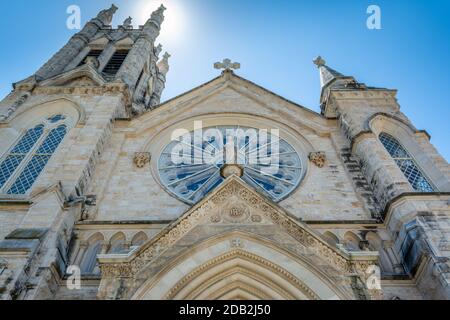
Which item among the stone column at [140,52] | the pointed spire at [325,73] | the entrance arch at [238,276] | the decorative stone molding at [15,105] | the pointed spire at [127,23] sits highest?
the pointed spire at [127,23]

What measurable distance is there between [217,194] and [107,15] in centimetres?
2381

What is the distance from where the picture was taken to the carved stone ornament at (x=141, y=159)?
12.3 meters

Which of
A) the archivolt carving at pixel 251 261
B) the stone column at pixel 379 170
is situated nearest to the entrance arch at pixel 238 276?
the archivolt carving at pixel 251 261

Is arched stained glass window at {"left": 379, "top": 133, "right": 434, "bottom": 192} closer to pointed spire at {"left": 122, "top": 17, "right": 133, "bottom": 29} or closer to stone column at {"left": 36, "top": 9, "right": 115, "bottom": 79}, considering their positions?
stone column at {"left": 36, "top": 9, "right": 115, "bottom": 79}

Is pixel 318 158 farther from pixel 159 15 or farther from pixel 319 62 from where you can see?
pixel 159 15

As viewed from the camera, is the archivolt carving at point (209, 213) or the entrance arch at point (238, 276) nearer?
the entrance arch at point (238, 276)

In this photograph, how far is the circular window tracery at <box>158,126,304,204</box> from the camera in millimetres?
11656

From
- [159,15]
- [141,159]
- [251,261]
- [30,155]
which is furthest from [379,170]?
[159,15]

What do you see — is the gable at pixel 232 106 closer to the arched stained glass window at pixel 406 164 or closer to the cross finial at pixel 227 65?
the cross finial at pixel 227 65

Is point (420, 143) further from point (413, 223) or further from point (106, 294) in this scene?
point (106, 294)

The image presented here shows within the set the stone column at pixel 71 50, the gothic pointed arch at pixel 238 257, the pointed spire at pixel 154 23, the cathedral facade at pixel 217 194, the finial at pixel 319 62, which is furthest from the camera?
the pointed spire at pixel 154 23

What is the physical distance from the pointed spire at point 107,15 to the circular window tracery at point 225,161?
648 inches
